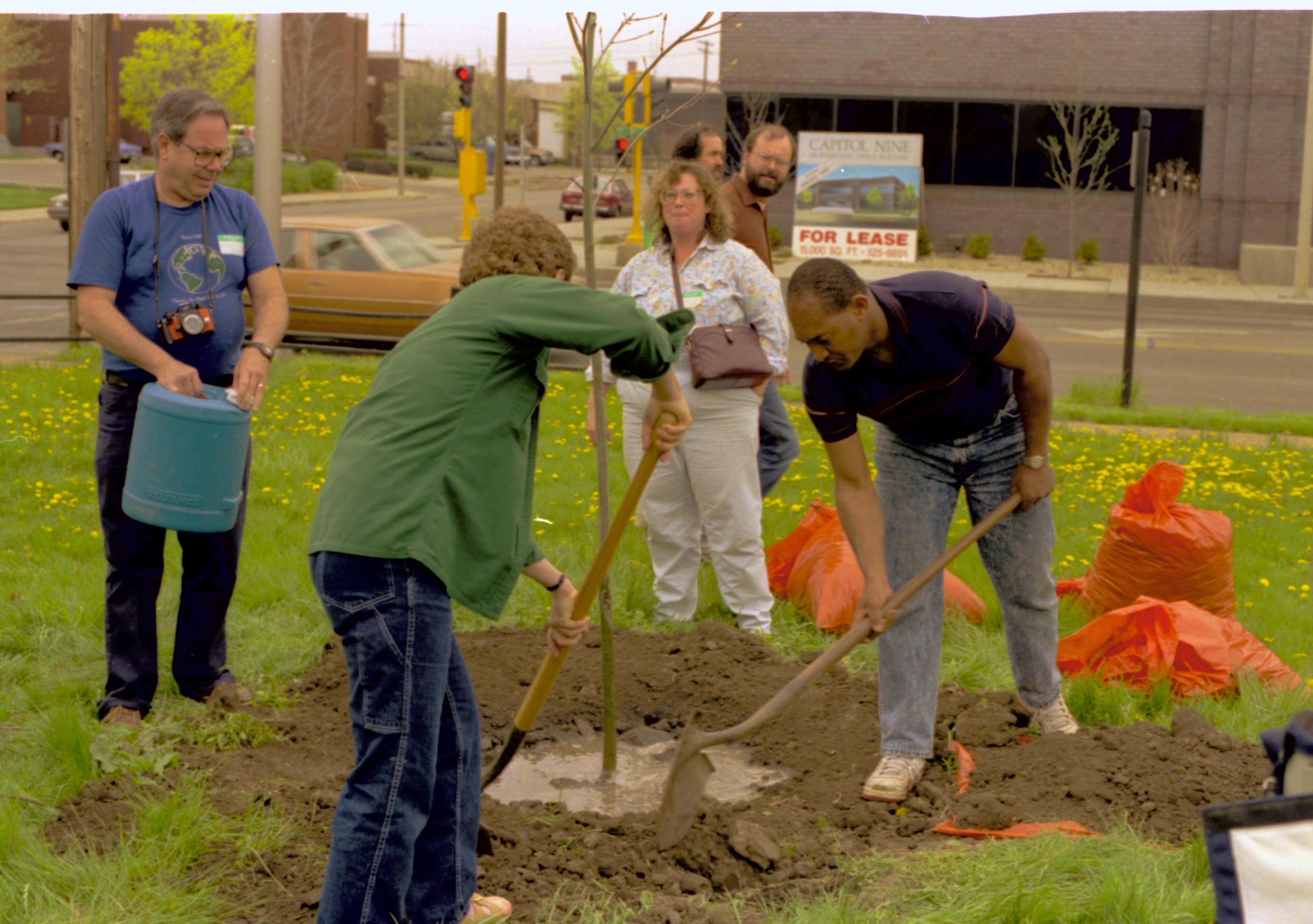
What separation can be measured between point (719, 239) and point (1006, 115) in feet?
85.9

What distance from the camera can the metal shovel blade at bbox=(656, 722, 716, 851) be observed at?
3623 millimetres

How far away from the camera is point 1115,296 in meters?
22.9

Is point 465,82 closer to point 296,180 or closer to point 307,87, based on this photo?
point 296,180

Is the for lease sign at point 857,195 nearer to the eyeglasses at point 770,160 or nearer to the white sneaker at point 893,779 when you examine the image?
the eyeglasses at point 770,160

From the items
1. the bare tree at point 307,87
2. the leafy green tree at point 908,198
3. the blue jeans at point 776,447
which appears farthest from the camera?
the bare tree at point 307,87

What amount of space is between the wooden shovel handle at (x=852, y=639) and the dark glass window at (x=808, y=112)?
27.3 meters

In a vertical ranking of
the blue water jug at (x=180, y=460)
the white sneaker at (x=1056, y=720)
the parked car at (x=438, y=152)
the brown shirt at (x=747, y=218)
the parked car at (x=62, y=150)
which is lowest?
the white sneaker at (x=1056, y=720)

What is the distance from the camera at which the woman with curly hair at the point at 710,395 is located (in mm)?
5176

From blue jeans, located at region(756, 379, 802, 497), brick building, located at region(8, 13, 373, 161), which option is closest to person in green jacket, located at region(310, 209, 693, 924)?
blue jeans, located at region(756, 379, 802, 497)

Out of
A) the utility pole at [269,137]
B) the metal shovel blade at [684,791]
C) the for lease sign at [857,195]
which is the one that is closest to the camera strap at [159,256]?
the metal shovel blade at [684,791]

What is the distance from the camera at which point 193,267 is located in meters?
4.27

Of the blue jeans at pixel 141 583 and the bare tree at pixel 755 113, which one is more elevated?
the bare tree at pixel 755 113

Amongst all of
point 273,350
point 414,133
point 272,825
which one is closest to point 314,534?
point 272,825

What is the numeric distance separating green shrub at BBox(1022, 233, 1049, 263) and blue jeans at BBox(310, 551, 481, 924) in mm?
27374
